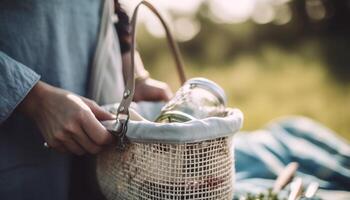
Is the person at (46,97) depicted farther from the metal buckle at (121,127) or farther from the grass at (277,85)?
the grass at (277,85)

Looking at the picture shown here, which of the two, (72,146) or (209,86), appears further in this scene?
(209,86)

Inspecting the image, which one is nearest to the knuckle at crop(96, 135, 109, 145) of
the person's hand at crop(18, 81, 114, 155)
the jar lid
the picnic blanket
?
the person's hand at crop(18, 81, 114, 155)

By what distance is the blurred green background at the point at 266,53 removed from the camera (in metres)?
3.67

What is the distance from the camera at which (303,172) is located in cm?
174

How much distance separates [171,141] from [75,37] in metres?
0.42

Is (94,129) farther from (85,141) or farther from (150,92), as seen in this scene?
(150,92)

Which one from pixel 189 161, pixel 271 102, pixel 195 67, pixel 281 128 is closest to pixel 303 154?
pixel 281 128

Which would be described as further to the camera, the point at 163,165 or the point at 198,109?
the point at 198,109

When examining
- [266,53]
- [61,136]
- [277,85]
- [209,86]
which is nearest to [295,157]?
[209,86]

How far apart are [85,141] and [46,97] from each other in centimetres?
12

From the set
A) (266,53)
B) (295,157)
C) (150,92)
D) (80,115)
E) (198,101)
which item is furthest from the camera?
(266,53)

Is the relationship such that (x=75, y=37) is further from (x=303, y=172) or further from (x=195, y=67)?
(x=195, y=67)

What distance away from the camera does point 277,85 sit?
4098mm

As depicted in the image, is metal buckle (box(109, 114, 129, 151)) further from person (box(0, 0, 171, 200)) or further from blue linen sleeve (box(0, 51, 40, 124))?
blue linen sleeve (box(0, 51, 40, 124))
